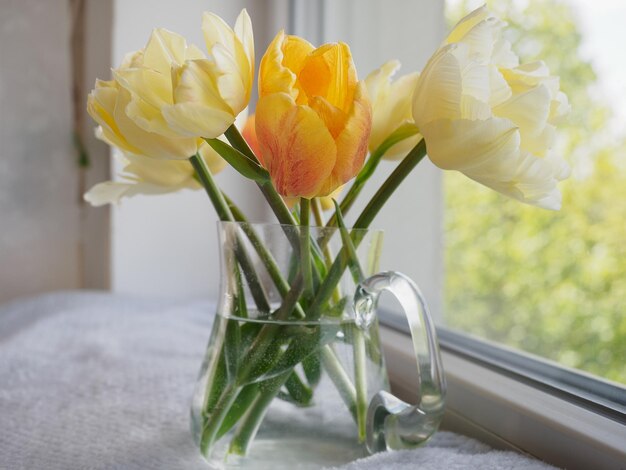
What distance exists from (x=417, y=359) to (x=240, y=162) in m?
0.16

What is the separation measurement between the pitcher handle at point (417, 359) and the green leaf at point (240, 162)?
91 millimetres

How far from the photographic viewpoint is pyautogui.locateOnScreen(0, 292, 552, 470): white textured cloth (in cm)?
47

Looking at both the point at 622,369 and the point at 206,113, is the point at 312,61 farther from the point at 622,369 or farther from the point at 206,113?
the point at 622,369

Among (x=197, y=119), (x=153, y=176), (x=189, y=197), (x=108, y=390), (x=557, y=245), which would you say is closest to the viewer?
(x=197, y=119)

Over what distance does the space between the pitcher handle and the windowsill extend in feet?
0.29

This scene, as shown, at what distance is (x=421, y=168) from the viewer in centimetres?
111

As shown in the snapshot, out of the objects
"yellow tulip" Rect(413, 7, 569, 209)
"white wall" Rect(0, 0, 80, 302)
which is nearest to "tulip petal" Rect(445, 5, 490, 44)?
"yellow tulip" Rect(413, 7, 569, 209)

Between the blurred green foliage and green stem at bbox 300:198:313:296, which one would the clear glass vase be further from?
the blurred green foliage

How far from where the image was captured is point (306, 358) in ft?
1.33

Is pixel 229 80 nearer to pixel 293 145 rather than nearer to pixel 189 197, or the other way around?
pixel 293 145

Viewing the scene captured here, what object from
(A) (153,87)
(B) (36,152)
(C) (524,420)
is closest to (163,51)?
(A) (153,87)

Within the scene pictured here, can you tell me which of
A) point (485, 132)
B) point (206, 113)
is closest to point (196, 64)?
point (206, 113)

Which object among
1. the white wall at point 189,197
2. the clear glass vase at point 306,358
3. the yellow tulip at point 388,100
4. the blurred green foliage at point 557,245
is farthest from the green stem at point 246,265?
the white wall at point 189,197

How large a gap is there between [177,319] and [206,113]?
791mm
